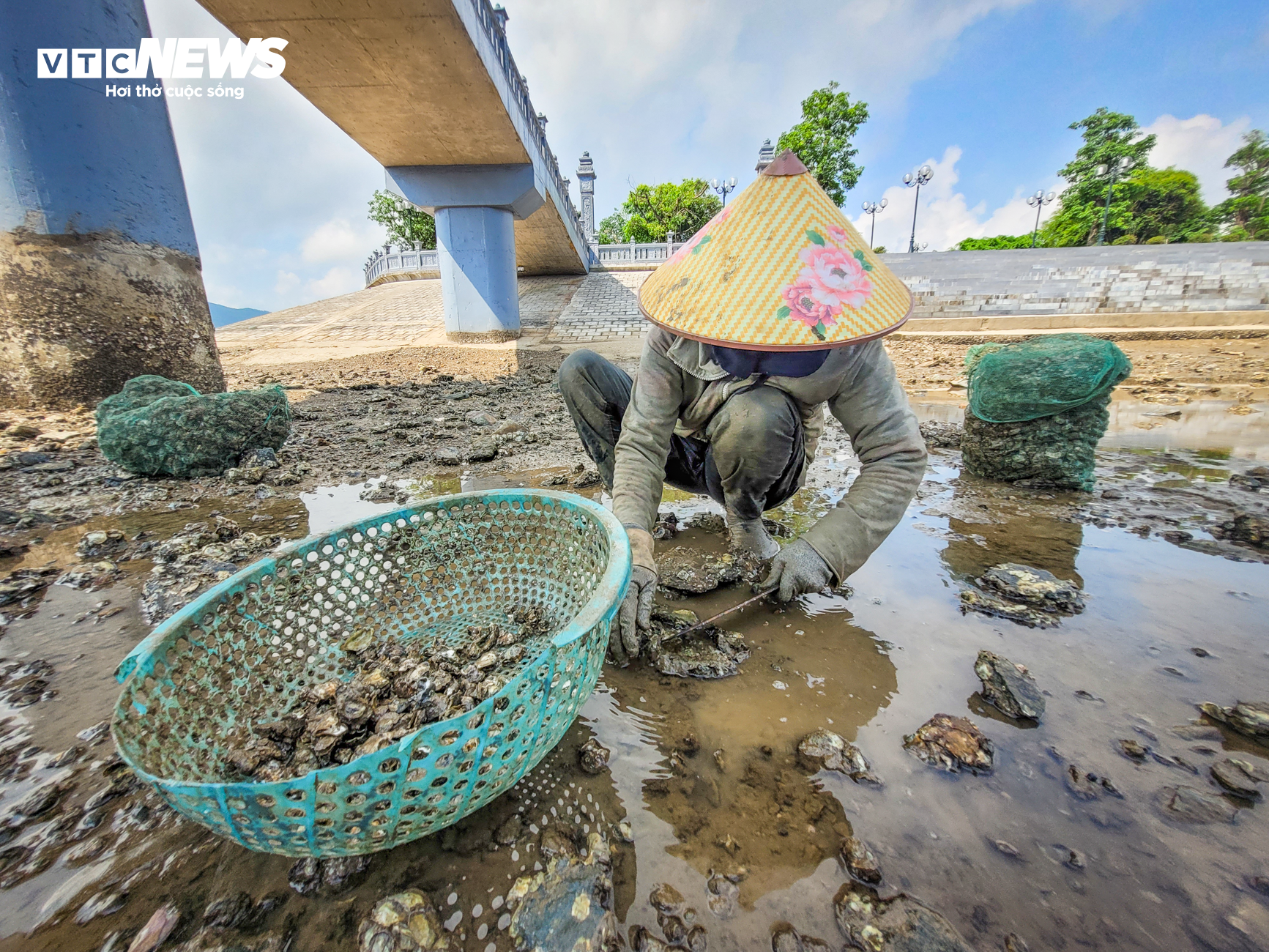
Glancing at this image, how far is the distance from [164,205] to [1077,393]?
6.01 meters

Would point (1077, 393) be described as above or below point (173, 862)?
above

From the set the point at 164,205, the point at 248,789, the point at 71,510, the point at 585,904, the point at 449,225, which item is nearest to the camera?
the point at 248,789

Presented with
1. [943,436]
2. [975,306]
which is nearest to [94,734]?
[943,436]

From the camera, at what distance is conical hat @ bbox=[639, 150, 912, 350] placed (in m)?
1.18

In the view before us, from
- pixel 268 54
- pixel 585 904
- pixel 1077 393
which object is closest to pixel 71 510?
pixel 585 904

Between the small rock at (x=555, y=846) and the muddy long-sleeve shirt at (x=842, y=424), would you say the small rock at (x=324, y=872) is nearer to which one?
the small rock at (x=555, y=846)

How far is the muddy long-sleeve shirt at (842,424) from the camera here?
1.56m

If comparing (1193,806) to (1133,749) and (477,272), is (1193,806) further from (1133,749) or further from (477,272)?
(477,272)

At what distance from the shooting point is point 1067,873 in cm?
91

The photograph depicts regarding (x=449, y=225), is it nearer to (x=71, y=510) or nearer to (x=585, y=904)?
(x=71, y=510)

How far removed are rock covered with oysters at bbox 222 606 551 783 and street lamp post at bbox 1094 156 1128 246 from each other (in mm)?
37562

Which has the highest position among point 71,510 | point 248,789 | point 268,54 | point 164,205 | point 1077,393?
point 268,54

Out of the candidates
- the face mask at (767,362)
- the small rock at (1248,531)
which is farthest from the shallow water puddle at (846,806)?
the face mask at (767,362)

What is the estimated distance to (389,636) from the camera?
151 centimetres
